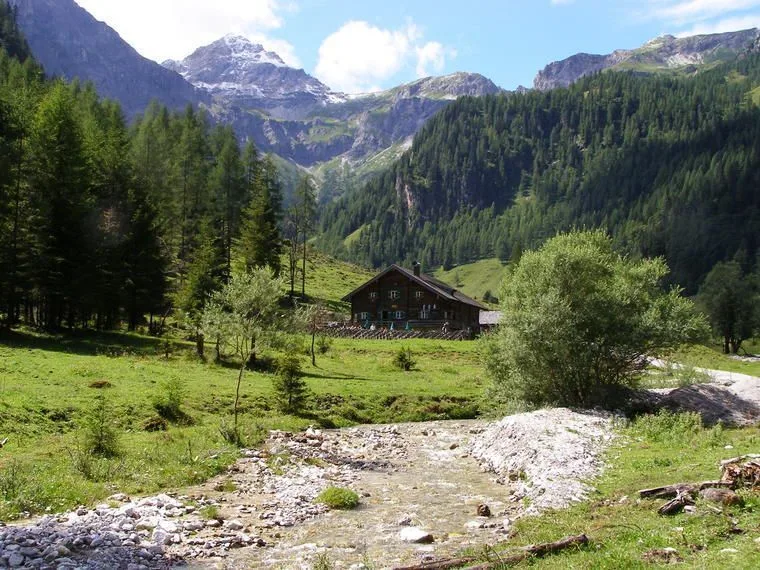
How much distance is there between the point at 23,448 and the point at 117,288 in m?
35.1

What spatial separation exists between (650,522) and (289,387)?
26.4m

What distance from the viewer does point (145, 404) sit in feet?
102

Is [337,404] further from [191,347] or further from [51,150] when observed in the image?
[51,150]

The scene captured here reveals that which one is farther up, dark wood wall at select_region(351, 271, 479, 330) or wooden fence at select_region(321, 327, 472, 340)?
dark wood wall at select_region(351, 271, 479, 330)

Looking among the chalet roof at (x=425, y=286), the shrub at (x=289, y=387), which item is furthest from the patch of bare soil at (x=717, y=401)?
the chalet roof at (x=425, y=286)

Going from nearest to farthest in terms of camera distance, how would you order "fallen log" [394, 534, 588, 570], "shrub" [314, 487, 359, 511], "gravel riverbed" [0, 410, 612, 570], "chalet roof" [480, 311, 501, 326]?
"fallen log" [394, 534, 588, 570] < "gravel riverbed" [0, 410, 612, 570] < "shrub" [314, 487, 359, 511] < "chalet roof" [480, 311, 501, 326]

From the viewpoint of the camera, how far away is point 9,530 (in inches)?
573

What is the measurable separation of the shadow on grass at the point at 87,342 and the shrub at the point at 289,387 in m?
15.8

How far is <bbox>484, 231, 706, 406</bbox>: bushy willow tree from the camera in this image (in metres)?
34.1

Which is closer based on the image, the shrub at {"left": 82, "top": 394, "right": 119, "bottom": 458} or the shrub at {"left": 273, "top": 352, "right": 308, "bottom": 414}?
the shrub at {"left": 82, "top": 394, "right": 119, "bottom": 458}

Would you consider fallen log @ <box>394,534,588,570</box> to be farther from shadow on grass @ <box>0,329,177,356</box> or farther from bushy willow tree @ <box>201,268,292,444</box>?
shadow on grass @ <box>0,329,177,356</box>

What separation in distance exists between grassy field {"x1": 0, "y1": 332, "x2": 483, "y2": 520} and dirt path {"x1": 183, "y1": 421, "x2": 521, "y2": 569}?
105 inches

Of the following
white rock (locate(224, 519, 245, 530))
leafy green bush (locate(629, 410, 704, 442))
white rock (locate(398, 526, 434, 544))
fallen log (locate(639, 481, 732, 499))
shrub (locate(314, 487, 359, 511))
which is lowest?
shrub (locate(314, 487, 359, 511))

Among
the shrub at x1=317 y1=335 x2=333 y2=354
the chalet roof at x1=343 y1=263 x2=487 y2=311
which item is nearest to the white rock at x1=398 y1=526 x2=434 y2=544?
the shrub at x1=317 y1=335 x2=333 y2=354
